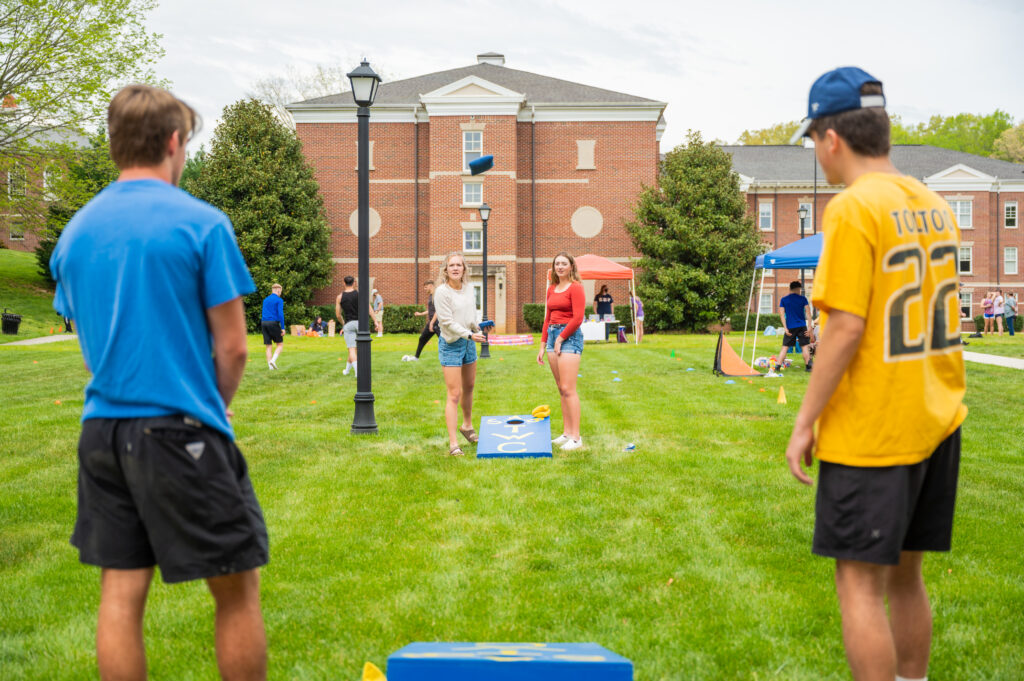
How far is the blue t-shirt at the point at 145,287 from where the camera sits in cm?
239

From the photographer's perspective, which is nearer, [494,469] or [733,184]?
[494,469]

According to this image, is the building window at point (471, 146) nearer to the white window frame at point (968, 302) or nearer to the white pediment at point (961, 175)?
the white pediment at point (961, 175)

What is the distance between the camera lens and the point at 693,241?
40.3m

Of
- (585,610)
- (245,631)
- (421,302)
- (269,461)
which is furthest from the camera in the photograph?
(421,302)

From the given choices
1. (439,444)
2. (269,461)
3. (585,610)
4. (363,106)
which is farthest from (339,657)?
(363,106)

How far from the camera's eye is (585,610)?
4.26m

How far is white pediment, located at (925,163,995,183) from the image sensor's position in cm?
5316

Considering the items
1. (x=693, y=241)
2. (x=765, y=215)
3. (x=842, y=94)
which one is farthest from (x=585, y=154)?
(x=842, y=94)

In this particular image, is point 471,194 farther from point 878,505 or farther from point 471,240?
point 878,505

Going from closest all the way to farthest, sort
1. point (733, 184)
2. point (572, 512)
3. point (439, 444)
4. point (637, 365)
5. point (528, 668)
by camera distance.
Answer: point (528, 668) < point (572, 512) < point (439, 444) < point (637, 365) < point (733, 184)

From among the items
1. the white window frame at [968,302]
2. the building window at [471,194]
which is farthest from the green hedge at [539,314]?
the white window frame at [968,302]

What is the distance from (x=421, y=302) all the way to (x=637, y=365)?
26521mm

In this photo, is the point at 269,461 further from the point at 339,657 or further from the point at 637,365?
the point at 637,365

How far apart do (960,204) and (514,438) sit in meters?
54.3
